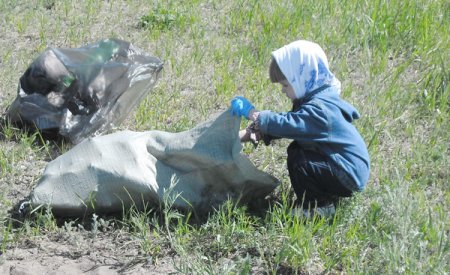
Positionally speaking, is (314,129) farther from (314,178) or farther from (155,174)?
(155,174)

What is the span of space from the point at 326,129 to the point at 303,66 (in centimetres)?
33

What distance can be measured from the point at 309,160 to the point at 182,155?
2.07ft

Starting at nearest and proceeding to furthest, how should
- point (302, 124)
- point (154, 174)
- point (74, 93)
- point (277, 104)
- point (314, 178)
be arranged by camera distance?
point (302, 124)
point (314, 178)
point (154, 174)
point (74, 93)
point (277, 104)

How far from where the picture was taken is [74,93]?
472 centimetres

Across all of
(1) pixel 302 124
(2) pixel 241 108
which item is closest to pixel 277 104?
(2) pixel 241 108

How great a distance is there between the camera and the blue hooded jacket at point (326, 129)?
377cm

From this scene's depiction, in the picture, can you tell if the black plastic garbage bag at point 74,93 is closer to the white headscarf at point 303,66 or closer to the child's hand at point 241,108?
the child's hand at point 241,108

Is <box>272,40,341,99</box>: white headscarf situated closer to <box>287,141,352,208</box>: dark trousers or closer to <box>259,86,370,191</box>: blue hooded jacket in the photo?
<box>259,86,370,191</box>: blue hooded jacket

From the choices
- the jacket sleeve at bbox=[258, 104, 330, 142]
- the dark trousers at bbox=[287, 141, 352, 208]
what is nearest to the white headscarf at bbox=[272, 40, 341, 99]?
the jacket sleeve at bbox=[258, 104, 330, 142]

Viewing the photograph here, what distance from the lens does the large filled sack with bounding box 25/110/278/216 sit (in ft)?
12.9

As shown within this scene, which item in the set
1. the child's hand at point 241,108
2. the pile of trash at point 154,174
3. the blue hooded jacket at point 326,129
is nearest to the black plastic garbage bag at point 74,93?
the pile of trash at point 154,174

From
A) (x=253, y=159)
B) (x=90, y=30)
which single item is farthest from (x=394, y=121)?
(x=90, y=30)

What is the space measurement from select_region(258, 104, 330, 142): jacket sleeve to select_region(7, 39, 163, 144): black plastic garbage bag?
1268mm

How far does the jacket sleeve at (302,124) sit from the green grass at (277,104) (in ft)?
1.17
